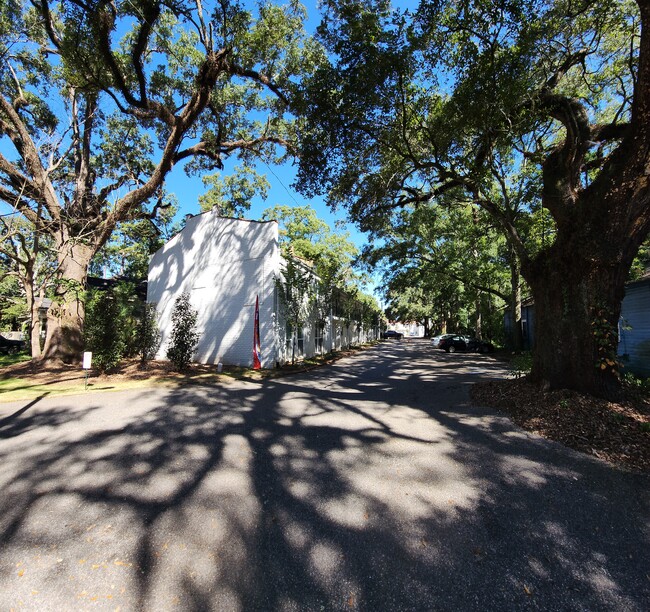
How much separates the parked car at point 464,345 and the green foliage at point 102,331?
22.5 metres

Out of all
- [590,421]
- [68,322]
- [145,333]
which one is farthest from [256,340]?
[590,421]

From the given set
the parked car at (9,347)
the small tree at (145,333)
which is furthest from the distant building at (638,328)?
the parked car at (9,347)

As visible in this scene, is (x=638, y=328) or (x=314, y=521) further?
(x=638, y=328)

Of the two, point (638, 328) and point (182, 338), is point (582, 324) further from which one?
point (182, 338)

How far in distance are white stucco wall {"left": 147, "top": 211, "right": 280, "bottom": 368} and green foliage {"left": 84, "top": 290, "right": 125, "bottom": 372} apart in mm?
Result: 3630

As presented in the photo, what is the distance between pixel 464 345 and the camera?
25.7 meters

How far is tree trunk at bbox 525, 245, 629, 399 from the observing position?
19.2ft

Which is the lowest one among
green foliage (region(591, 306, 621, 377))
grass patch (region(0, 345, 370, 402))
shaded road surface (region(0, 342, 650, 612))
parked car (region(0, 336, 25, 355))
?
shaded road surface (region(0, 342, 650, 612))

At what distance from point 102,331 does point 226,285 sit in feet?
19.6

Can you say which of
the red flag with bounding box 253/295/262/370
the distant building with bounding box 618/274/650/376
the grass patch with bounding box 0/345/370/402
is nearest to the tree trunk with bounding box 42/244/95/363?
the grass patch with bounding box 0/345/370/402

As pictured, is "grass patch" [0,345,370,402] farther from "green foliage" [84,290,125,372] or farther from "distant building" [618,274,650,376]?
"distant building" [618,274,650,376]

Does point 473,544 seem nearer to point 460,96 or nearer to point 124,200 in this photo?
point 460,96

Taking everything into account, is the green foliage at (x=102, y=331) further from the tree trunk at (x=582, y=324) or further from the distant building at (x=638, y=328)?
the distant building at (x=638, y=328)

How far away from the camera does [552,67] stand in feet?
26.0
